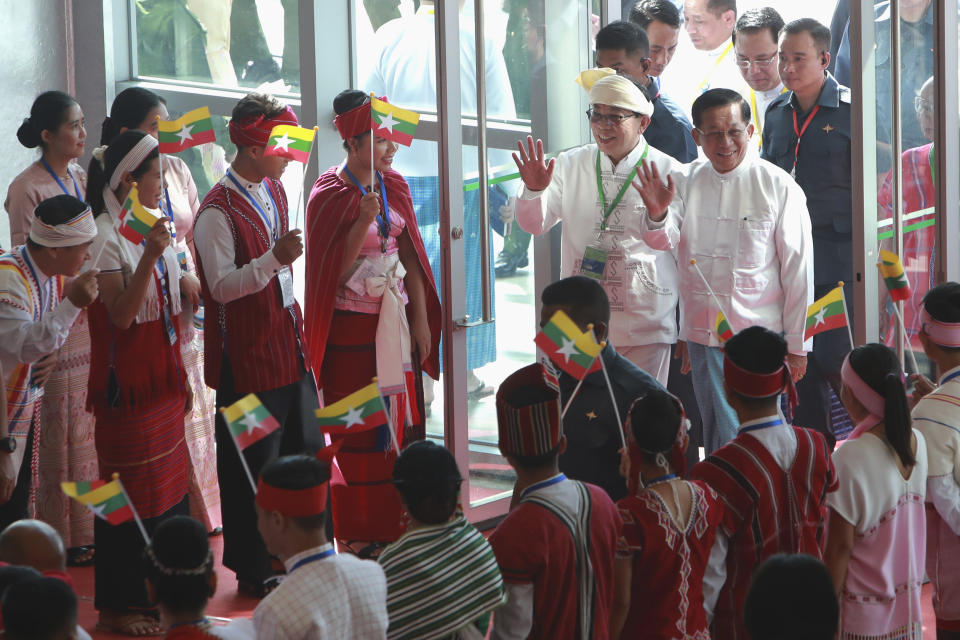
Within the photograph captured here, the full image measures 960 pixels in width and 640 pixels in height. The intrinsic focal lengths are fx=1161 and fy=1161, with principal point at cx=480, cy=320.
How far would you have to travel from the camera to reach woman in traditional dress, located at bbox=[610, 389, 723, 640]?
239 centimetres

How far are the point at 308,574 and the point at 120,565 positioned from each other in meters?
1.59

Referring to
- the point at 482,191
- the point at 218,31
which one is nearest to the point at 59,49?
the point at 218,31

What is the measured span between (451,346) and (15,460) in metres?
1.68

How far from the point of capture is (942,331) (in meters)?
3.07

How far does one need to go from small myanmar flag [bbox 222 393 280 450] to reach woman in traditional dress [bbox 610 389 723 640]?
774 millimetres

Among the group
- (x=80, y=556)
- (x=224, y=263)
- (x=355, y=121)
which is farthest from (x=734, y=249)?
(x=80, y=556)

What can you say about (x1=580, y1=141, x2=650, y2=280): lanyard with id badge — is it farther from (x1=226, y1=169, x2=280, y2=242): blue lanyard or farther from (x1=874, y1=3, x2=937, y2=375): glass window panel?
(x1=226, y1=169, x2=280, y2=242): blue lanyard

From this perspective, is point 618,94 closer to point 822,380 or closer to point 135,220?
point 822,380

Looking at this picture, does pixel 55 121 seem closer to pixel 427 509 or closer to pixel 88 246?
pixel 88 246

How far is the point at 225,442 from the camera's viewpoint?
12.2 ft

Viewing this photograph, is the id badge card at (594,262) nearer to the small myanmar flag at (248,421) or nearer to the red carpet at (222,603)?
the red carpet at (222,603)

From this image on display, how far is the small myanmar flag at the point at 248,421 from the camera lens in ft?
7.98

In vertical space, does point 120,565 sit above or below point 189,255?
below

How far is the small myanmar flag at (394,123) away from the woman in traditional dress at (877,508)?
1699 millimetres
